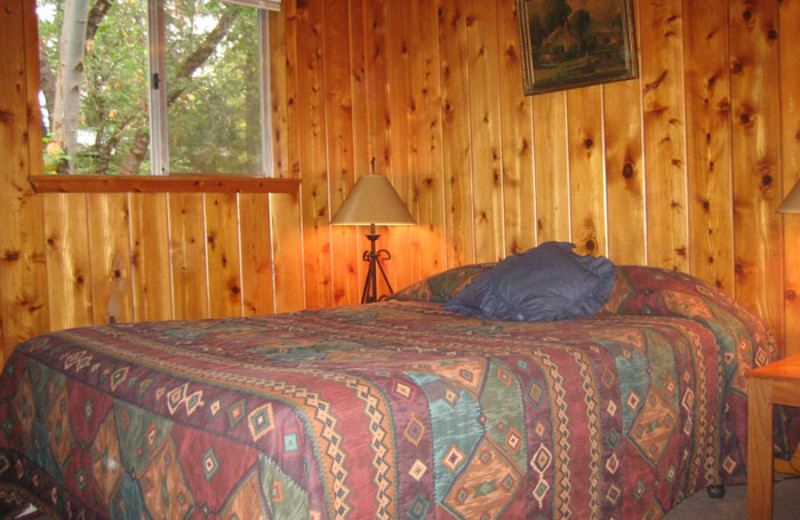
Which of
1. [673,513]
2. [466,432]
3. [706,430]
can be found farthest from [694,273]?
[466,432]

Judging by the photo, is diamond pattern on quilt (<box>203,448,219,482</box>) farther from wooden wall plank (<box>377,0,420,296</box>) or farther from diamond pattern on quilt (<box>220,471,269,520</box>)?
wooden wall plank (<box>377,0,420,296</box>)

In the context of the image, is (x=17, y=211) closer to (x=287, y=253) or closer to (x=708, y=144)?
(x=287, y=253)

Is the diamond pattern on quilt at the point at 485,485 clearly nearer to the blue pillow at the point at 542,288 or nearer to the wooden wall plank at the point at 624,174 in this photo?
the blue pillow at the point at 542,288

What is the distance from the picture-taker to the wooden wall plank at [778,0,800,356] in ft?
8.36

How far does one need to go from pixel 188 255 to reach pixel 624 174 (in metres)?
1.96

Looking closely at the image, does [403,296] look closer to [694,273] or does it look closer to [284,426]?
[694,273]

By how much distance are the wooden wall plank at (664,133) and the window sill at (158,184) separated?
1.77 m

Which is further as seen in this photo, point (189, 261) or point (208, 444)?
point (189, 261)

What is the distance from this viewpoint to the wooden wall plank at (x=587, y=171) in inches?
123

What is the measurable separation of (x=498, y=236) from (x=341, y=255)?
0.95m

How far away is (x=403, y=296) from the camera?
3406mm

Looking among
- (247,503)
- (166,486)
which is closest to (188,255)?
(166,486)

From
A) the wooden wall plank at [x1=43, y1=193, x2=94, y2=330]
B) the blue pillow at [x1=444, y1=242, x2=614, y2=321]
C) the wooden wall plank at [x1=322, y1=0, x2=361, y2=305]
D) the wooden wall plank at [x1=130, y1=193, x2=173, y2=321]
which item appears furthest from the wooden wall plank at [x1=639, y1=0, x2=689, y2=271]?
the wooden wall plank at [x1=43, y1=193, x2=94, y2=330]

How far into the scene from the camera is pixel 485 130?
357 cm
